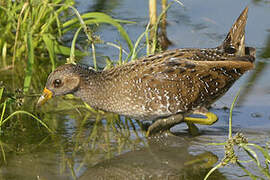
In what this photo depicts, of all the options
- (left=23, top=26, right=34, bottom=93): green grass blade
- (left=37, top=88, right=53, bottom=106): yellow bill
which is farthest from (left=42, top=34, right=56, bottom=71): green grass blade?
(left=37, top=88, right=53, bottom=106): yellow bill

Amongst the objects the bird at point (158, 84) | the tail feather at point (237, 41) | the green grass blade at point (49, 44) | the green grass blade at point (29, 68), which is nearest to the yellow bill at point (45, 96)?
the bird at point (158, 84)

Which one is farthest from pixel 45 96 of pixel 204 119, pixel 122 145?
pixel 204 119

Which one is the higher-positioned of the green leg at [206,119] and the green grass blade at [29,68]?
the green grass blade at [29,68]

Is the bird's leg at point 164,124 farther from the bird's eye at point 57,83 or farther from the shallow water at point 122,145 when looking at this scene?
the bird's eye at point 57,83

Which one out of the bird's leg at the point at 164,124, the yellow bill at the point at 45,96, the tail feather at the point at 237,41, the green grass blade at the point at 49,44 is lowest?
the bird's leg at the point at 164,124

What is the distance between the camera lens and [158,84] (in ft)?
20.3

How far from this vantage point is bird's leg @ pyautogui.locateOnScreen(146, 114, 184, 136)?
6.31 meters

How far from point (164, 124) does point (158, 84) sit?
1.40 feet

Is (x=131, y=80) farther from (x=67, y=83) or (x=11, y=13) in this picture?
(x=11, y=13)

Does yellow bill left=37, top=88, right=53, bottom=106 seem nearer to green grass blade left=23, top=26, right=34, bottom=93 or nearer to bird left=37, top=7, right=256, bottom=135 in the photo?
bird left=37, top=7, right=256, bottom=135

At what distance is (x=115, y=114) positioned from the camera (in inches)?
270

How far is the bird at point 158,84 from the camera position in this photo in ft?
20.3

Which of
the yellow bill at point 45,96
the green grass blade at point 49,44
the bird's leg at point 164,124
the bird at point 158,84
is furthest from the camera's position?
the green grass blade at point 49,44

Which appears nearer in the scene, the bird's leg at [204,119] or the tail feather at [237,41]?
the bird's leg at [204,119]
